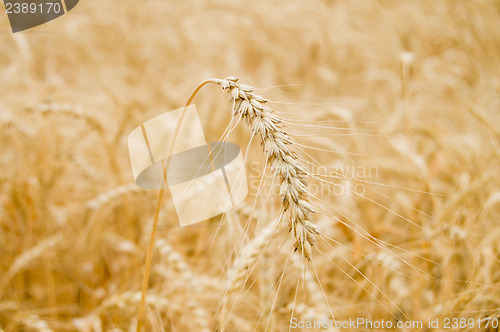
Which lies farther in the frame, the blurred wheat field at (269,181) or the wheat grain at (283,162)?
the blurred wheat field at (269,181)

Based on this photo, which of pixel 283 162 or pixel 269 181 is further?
pixel 269 181

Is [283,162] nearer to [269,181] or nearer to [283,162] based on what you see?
[283,162]

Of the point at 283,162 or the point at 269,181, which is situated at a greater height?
the point at 283,162

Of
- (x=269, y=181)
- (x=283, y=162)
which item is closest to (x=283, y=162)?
(x=283, y=162)

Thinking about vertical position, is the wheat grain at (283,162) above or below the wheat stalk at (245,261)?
above

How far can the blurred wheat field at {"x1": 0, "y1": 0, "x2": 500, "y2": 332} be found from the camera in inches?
28.9

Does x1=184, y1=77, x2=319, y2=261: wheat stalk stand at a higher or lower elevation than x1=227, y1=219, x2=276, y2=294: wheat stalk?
higher

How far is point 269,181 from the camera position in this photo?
2.89 feet

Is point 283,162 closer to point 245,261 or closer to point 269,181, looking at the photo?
point 245,261

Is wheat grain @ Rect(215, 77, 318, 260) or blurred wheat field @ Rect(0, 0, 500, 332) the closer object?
wheat grain @ Rect(215, 77, 318, 260)

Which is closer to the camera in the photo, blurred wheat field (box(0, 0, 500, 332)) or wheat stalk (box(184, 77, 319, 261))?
wheat stalk (box(184, 77, 319, 261))

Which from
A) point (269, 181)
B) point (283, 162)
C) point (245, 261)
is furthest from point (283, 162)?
point (269, 181)

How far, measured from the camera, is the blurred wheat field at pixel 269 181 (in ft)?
2.40

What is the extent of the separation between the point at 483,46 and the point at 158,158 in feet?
5.51
